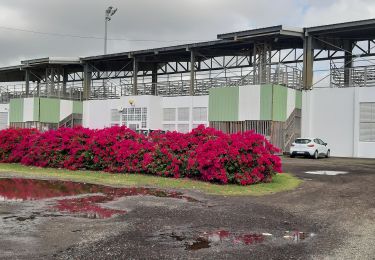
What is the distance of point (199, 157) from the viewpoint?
51.2 ft

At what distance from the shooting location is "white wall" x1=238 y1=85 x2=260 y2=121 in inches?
1225

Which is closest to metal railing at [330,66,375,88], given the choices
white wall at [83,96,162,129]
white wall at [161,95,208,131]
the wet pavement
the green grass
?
white wall at [161,95,208,131]

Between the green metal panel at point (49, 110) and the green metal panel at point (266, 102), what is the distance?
21452mm

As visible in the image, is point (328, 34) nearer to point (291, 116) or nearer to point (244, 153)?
point (291, 116)

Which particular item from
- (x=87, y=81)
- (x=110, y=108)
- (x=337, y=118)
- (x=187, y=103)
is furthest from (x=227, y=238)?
(x=87, y=81)

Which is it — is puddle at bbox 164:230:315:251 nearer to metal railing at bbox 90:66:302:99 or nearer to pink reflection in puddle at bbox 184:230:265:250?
pink reflection in puddle at bbox 184:230:265:250

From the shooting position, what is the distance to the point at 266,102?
30641mm

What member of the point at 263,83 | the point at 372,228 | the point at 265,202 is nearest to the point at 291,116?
the point at 263,83

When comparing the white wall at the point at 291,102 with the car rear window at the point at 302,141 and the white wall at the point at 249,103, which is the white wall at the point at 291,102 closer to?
the white wall at the point at 249,103

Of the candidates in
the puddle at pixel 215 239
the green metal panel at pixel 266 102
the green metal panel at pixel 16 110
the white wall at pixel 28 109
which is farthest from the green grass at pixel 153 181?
the green metal panel at pixel 16 110

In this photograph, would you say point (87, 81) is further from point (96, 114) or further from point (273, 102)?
point (273, 102)

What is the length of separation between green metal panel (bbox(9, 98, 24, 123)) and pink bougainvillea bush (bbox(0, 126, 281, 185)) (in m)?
23.3

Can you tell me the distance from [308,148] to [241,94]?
5.78m

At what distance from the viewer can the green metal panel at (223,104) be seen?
32.3 metres
